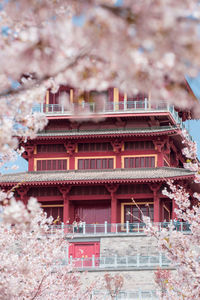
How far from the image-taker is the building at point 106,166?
42.3 metres

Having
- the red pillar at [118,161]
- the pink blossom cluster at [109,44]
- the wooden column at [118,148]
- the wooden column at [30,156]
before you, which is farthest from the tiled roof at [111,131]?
the pink blossom cluster at [109,44]

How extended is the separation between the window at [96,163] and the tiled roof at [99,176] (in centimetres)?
71

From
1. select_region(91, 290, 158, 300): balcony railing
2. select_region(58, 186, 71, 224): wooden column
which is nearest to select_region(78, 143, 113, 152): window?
select_region(58, 186, 71, 224): wooden column

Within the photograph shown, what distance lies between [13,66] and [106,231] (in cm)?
3601

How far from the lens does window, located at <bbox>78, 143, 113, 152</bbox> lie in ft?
147

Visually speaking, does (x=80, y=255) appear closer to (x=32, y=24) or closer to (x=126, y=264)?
(x=126, y=264)

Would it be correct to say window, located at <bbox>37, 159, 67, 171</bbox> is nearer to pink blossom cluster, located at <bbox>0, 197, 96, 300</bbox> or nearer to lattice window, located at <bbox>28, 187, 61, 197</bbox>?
lattice window, located at <bbox>28, 187, 61, 197</bbox>

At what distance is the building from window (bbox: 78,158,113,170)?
74mm

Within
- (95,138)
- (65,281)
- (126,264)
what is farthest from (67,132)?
(65,281)

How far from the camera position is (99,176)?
42.4 metres

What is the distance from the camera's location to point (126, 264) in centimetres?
3481

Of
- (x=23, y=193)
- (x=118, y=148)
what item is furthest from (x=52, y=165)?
(x=118, y=148)

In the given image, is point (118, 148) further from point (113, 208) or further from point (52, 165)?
point (52, 165)

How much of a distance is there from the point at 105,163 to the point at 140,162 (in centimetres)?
260
